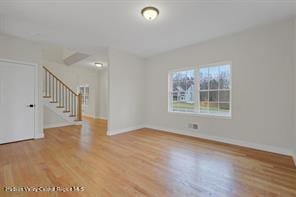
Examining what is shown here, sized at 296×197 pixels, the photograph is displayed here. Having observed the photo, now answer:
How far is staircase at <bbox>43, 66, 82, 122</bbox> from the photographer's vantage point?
20.1 ft

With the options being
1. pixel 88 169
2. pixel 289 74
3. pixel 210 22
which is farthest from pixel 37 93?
pixel 289 74

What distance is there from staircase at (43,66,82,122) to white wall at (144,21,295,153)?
480 centimetres

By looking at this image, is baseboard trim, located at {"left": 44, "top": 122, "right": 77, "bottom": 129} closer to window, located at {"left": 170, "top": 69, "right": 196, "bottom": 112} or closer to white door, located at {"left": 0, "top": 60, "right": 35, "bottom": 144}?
white door, located at {"left": 0, "top": 60, "right": 35, "bottom": 144}

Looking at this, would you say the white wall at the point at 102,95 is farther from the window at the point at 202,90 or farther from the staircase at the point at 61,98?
the window at the point at 202,90

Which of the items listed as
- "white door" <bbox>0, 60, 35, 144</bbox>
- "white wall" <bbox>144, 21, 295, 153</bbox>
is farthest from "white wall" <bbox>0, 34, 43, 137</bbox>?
"white wall" <bbox>144, 21, 295, 153</bbox>

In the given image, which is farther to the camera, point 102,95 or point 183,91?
point 102,95

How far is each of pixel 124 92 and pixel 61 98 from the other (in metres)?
3.36

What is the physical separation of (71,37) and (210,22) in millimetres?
3387

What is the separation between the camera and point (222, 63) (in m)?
4.06

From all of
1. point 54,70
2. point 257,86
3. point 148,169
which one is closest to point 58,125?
point 54,70

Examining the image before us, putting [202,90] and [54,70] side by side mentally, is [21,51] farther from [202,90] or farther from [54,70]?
[202,90]

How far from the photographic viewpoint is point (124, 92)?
527 cm

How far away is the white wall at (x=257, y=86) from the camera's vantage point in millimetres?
3129

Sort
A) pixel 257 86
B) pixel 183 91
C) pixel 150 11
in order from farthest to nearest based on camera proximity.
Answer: pixel 183 91, pixel 257 86, pixel 150 11
